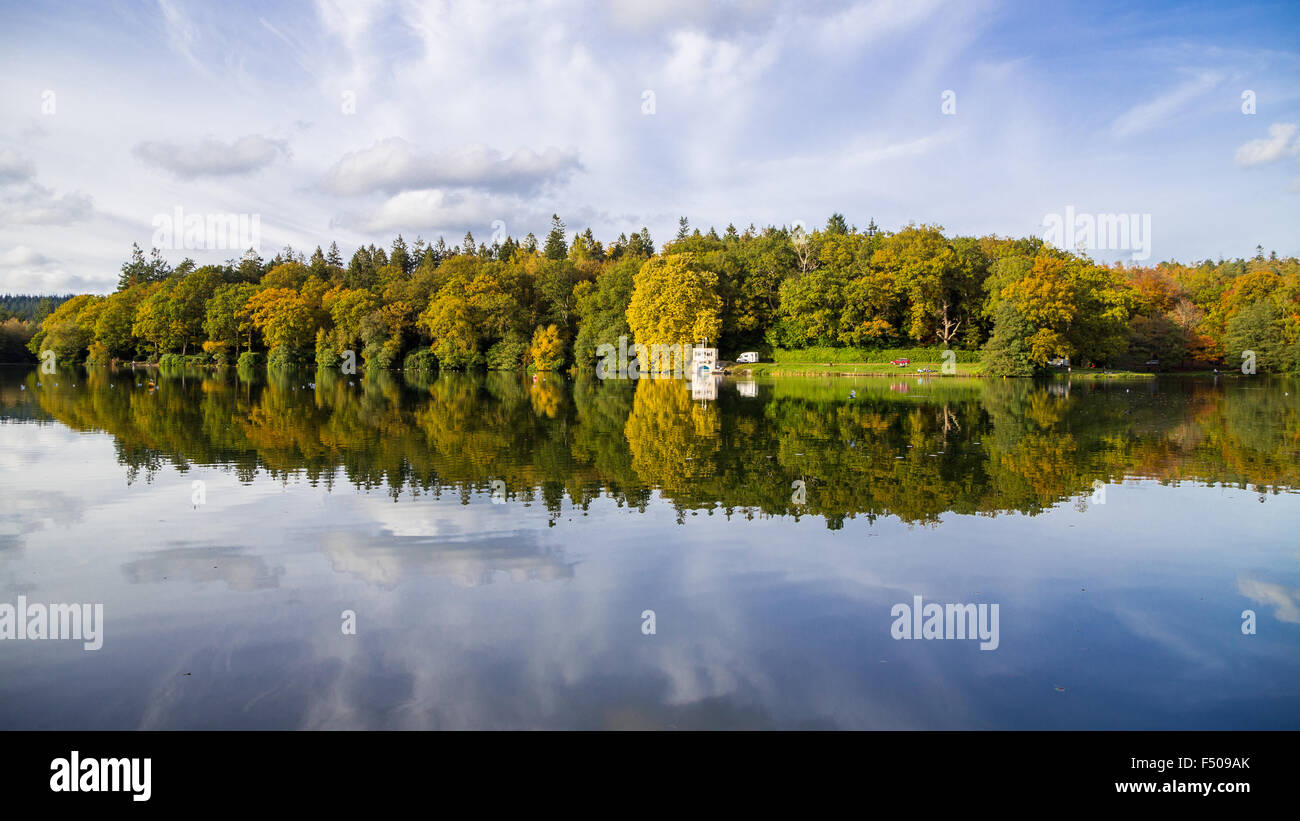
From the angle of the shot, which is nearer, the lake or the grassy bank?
the lake

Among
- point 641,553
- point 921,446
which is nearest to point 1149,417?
point 921,446

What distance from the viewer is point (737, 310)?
81125 mm

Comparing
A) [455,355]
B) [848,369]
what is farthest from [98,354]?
[848,369]

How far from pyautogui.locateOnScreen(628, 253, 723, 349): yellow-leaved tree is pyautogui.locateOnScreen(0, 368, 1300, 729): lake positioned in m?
52.6

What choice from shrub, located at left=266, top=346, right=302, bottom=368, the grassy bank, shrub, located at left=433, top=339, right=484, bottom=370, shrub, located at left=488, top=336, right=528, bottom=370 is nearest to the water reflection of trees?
the grassy bank

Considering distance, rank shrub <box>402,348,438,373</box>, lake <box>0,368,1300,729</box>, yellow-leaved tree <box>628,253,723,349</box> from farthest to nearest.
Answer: shrub <box>402,348,438,373</box> < yellow-leaved tree <box>628,253,723,349</box> < lake <box>0,368,1300,729</box>

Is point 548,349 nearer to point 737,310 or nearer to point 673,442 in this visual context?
point 737,310

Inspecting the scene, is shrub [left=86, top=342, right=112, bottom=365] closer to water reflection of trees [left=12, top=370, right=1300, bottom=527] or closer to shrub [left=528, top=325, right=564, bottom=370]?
shrub [left=528, top=325, right=564, bottom=370]

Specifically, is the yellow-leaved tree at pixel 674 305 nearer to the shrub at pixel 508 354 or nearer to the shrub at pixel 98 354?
the shrub at pixel 508 354

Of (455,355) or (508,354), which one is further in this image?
(508,354)

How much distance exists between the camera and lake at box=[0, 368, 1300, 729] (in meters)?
6.22

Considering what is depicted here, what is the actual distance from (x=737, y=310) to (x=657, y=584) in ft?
242

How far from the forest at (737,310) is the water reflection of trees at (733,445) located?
3360 cm

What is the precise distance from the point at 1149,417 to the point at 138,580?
105ft
